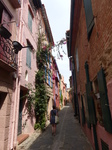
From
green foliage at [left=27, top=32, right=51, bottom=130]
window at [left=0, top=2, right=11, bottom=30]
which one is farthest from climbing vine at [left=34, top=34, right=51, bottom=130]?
window at [left=0, top=2, right=11, bottom=30]

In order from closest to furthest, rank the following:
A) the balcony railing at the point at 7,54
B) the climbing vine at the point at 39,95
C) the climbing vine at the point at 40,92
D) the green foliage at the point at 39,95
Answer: the balcony railing at the point at 7,54, the climbing vine at the point at 39,95, the green foliage at the point at 39,95, the climbing vine at the point at 40,92

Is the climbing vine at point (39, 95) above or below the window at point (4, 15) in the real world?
below

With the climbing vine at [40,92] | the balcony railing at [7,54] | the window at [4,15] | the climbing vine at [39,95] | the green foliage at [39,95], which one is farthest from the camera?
the climbing vine at [40,92]

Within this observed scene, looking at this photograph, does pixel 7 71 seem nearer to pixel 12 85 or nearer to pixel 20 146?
pixel 12 85

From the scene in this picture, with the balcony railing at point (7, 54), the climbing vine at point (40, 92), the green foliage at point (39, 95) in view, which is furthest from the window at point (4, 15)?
the climbing vine at point (40, 92)

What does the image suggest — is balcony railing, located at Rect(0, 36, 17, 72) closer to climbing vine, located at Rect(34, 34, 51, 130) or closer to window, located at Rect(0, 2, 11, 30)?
window, located at Rect(0, 2, 11, 30)

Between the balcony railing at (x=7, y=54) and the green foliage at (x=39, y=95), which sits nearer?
the balcony railing at (x=7, y=54)

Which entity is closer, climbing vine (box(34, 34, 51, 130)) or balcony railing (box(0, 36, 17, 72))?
balcony railing (box(0, 36, 17, 72))

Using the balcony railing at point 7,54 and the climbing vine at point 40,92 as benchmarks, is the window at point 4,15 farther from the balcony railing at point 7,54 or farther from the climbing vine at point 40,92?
the climbing vine at point 40,92

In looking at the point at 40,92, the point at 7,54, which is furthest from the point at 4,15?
the point at 40,92

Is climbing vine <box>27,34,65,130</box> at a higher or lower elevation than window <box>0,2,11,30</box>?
lower

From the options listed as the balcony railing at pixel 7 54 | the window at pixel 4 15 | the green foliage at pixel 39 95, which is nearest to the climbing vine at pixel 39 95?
the green foliage at pixel 39 95

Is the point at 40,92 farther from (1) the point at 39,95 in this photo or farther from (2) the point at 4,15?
(2) the point at 4,15

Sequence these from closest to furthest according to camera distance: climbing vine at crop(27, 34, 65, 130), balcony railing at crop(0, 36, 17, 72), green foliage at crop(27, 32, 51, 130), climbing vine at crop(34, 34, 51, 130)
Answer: balcony railing at crop(0, 36, 17, 72), climbing vine at crop(27, 34, 65, 130), green foliage at crop(27, 32, 51, 130), climbing vine at crop(34, 34, 51, 130)
